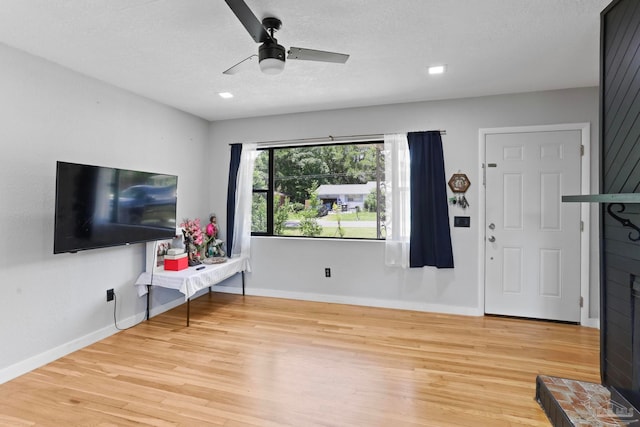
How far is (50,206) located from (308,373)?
254 cm

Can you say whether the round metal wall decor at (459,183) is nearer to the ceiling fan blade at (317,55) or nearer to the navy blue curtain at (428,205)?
the navy blue curtain at (428,205)

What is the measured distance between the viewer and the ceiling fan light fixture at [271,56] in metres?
1.95

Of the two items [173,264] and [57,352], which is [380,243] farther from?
[57,352]

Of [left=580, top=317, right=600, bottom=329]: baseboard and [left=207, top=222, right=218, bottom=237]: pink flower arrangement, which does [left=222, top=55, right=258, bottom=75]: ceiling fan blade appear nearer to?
[left=207, top=222, right=218, bottom=237]: pink flower arrangement

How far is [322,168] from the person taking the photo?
167 inches

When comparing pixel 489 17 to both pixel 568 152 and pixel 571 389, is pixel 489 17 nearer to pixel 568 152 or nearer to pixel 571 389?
pixel 568 152

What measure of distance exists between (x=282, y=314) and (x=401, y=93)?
287 centimetres

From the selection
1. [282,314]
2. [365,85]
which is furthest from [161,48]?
[282,314]

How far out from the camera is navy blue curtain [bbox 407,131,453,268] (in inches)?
143

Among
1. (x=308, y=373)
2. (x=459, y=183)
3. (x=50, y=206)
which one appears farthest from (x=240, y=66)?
(x=459, y=183)

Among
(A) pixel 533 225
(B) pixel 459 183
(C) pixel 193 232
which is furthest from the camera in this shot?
(C) pixel 193 232

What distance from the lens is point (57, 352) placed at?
105 inches

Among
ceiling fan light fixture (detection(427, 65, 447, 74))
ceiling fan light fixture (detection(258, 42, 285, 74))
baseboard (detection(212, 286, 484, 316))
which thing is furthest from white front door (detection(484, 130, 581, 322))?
ceiling fan light fixture (detection(258, 42, 285, 74))

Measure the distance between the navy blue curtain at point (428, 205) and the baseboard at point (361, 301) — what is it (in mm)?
515
